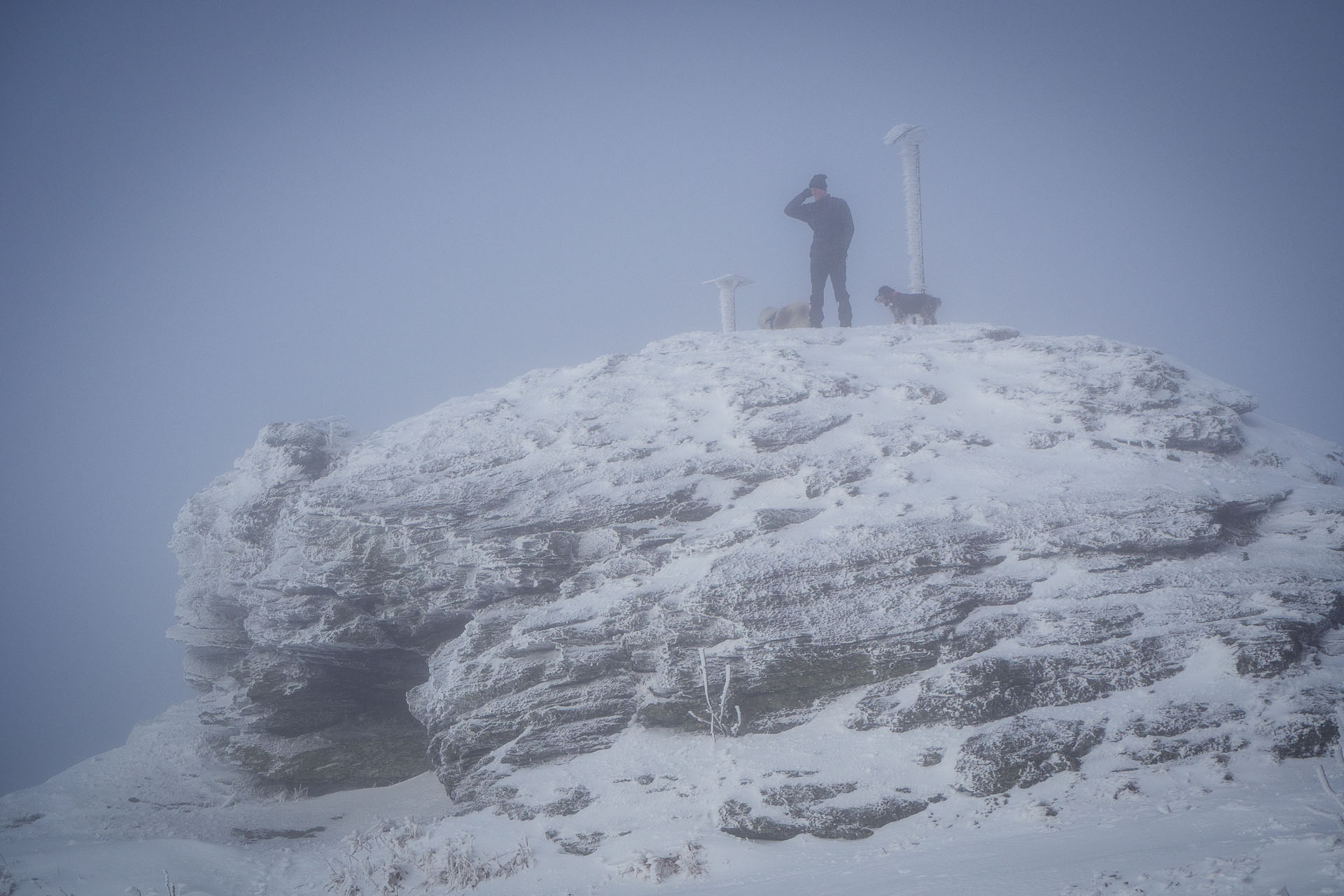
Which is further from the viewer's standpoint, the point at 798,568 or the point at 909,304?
the point at 909,304

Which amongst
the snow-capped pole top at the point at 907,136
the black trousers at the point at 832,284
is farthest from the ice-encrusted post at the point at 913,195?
the black trousers at the point at 832,284

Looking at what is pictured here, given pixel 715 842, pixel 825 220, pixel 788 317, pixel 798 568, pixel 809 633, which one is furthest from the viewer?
pixel 788 317

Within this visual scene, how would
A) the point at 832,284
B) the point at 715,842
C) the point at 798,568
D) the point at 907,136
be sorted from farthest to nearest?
1. the point at 907,136
2. the point at 832,284
3. the point at 798,568
4. the point at 715,842

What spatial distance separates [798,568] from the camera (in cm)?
933

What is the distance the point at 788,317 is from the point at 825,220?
3327 mm

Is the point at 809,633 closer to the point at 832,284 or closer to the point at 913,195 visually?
the point at 832,284

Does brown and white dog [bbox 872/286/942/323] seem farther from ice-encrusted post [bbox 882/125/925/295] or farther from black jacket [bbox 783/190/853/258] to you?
black jacket [bbox 783/190/853/258]

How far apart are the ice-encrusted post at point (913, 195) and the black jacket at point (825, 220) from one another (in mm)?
2833

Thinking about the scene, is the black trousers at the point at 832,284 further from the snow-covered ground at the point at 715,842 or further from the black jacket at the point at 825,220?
the snow-covered ground at the point at 715,842

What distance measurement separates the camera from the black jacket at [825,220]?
49.5 ft

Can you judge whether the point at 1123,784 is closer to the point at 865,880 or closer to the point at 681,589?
the point at 865,880

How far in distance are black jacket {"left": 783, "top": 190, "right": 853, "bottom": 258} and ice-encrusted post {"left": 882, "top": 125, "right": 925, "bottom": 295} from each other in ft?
9.30

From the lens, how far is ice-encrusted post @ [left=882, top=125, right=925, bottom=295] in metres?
16.9

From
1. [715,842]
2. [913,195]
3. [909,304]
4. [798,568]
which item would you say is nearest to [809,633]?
[798,568]
